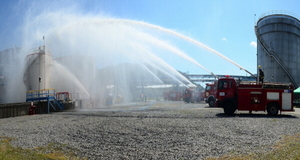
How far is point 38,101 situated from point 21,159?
19873 mm

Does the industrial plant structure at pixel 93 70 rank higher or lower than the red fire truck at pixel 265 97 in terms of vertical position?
higher

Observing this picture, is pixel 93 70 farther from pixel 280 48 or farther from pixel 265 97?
pixel 280 48

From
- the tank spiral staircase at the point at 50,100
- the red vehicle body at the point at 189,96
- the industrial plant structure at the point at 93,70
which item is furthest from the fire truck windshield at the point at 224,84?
the red vehicle body at the point at 189,96

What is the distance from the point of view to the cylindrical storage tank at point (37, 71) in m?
31.3

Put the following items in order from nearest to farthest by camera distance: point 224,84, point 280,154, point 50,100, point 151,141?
point 280,154, point 151,141, point 224,84, point 50,100

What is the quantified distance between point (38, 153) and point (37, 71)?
26095 mm

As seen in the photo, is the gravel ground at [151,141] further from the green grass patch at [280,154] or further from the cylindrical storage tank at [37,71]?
the cylindrical storage tank at [37,71]

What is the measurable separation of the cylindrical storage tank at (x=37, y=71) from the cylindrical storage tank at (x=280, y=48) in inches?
1924

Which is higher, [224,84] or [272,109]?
[224,84]

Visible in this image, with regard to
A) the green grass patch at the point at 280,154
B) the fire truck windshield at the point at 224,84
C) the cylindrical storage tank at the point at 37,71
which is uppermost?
the cylindrical storage tank at the point at 37,71

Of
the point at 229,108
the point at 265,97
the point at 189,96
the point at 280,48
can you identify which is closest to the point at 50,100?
the point at 229,108

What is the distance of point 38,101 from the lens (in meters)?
25.5

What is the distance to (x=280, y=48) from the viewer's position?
5700cm

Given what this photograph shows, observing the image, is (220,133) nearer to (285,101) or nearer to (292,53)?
(285,101)
